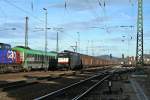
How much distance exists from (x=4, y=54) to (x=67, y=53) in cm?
1820

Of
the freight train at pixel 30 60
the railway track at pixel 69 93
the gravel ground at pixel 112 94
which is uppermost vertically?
the freight train at pixel 30 60

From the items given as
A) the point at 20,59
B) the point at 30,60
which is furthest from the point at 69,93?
the point at 30,60

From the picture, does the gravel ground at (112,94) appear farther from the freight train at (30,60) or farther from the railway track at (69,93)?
the freight train at (30,60)

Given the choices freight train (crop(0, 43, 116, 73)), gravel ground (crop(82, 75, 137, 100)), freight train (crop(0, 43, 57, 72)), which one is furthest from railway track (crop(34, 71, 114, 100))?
freight train (crop(0, 43, 116, 73))

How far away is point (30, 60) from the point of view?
199ft

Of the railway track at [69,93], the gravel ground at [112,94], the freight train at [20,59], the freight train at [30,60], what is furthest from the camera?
the freight train at [30,60]

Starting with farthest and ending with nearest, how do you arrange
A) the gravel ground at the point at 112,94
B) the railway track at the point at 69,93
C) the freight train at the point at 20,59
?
1. the freight train at the point at 20,59
2. the gravel ground at the point at 112,94
3. the railway track at the point at 69,93

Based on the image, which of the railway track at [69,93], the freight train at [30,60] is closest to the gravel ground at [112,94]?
the railway track at [69,93]

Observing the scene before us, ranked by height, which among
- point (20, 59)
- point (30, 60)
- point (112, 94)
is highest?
point (20, 59)

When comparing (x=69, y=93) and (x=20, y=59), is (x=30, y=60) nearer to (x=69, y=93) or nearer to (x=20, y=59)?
(x=20, y=59)

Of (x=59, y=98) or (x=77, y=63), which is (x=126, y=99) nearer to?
(x=59, y=98)

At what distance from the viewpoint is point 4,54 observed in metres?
51.1

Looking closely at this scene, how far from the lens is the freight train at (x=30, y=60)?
52.1 metres

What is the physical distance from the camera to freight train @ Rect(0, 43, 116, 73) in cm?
5206
